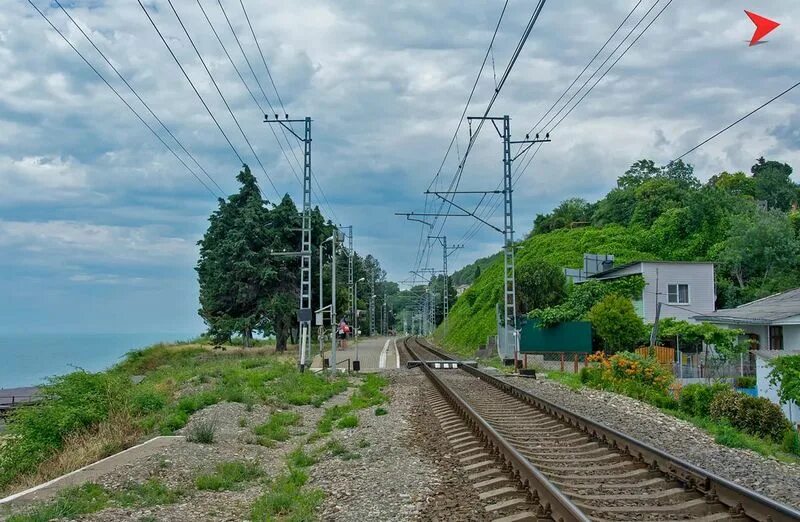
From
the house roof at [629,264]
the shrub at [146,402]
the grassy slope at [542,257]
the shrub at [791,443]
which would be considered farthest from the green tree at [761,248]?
the shrub at [146,402]

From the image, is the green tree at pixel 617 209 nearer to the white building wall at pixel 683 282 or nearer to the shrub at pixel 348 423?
the white building wall at pixel 683 282

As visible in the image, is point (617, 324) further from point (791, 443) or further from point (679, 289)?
point (791, 443)

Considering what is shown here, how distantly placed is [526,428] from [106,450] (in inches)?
297

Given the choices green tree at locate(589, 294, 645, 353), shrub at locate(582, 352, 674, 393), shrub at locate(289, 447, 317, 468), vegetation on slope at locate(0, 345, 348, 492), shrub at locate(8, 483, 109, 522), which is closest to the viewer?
shrub at locate(8, 483, 109, 522)

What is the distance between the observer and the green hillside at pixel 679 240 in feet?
189

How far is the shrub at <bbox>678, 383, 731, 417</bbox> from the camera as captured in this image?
20500 millimetres

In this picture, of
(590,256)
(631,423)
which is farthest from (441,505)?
(590,256)

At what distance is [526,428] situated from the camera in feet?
47.7

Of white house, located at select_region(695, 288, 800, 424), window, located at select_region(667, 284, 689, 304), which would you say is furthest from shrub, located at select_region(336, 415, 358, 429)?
window, located at select_region(667, 284, 689, 304)

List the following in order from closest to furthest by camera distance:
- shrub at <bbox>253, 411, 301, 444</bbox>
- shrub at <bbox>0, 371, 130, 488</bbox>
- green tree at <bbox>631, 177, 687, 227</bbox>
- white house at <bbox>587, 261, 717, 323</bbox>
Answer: shrub at <bbox>0, 371, 130, 488</bbox>, shrub at <bbox>253, 411, 301, 444</bbox>, white house at <bbox>587, 261, 717, 323</bbox>, green tree at <bbox>631, 177, 687, 227</bbox>

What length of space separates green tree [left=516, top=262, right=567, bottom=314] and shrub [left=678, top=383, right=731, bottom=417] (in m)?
32.8

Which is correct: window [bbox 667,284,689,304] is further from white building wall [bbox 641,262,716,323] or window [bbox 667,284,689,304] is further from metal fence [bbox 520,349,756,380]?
metal fence [bbox 520,349,756,380]

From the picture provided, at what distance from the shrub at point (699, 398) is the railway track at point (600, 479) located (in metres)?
7.11

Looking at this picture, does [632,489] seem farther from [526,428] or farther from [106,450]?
[106,450]
